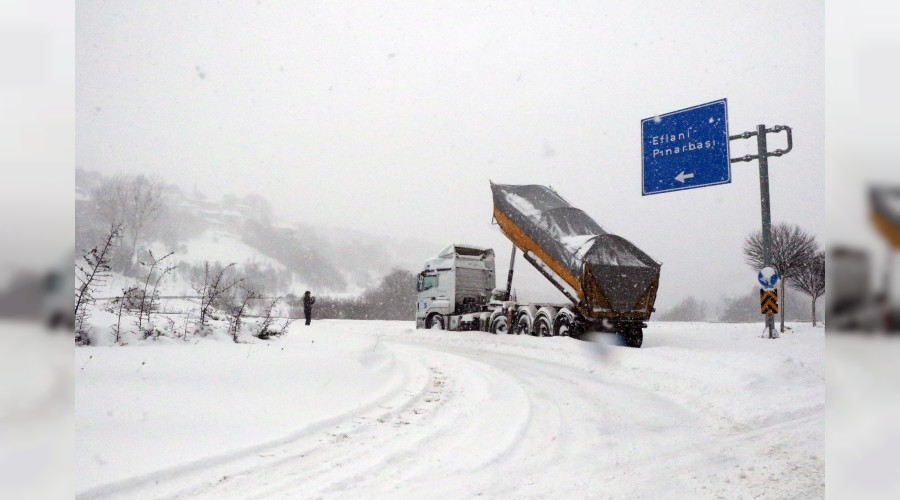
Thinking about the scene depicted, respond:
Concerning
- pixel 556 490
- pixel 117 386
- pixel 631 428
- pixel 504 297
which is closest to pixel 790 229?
pixel 504 297

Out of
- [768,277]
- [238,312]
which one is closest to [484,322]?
A: [768,277]

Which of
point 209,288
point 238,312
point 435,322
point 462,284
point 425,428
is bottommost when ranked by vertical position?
point 435,322

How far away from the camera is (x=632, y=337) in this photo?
15141mm

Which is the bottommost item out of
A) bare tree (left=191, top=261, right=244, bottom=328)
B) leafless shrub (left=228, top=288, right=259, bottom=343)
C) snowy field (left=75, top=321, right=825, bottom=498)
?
snowy field (left=75, top=321, right=825, bottom=498)

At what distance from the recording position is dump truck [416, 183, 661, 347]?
14492 millimetres

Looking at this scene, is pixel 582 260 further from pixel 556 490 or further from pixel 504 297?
pixel 556 490

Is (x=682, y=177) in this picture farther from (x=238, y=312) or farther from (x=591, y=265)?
(x=238, y=312)

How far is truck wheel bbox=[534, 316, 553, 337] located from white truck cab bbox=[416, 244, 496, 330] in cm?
345

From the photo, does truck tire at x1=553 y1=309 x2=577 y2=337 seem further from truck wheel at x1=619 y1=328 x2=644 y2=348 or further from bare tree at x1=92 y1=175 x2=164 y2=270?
bare tree at x1=92 y1=175 x2=164 y2=270

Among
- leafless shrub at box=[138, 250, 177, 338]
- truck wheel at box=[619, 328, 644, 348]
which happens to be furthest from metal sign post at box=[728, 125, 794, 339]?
leafless shrub at box=[138, 250, 177, 338]

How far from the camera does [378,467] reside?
4.23m

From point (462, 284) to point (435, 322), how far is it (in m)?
2.05

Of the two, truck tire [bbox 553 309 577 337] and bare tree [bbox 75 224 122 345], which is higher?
bare tree [bbox 75 224 122 345]

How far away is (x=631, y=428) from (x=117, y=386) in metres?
5.43
